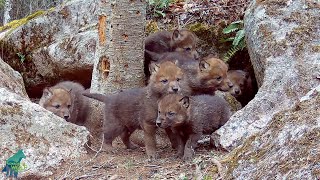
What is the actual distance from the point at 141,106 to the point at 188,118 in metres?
Result: 0.78

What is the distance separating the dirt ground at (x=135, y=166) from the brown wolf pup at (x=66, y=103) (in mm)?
1744

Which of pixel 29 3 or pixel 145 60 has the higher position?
pixel 29 3

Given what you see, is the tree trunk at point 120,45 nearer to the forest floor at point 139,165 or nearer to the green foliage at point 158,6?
the forest floor at point 139,165

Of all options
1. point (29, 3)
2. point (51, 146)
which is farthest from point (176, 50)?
point (29, 3)

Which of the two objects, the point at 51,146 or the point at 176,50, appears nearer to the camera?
the point at 51,146

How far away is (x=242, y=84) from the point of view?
9.58m

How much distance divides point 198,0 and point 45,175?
19.7ft

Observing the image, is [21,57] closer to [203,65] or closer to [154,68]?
[154,68]

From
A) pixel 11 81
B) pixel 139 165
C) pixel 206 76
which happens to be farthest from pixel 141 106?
pixel 11 81

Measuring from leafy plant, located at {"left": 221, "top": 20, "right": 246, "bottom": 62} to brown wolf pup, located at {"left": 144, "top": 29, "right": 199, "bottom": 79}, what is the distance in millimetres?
585

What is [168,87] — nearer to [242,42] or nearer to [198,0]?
[242,42]

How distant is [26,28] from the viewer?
11516 millimetres

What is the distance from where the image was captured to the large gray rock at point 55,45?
10.9 m

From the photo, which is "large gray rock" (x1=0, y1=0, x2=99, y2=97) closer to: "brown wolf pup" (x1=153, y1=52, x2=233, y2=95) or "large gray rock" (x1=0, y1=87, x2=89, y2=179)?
"brown wolf pup" (x1=153, y1=52, x2=233, y2=95)
